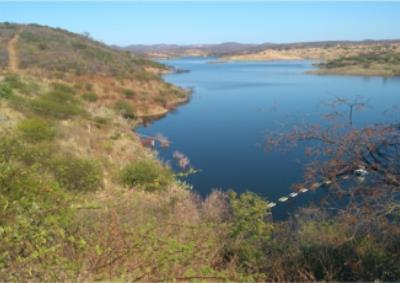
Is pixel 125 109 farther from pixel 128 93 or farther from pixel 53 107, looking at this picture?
pixel 53 107

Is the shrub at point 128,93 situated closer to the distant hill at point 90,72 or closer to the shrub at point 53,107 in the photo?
the distant hill at point 90,72

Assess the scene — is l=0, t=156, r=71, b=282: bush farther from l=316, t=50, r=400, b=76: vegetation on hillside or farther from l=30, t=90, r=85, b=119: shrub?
l=316, t=50, r=400, b=76: vegetation on hillside

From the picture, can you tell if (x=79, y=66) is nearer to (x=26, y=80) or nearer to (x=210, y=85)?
(x=26, y=80)

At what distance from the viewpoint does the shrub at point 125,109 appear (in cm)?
3232

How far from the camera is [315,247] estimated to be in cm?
714

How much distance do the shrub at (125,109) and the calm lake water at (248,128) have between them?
2033 millimetres

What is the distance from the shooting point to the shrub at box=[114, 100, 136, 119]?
32316 millimetres

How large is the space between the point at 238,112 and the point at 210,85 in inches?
822

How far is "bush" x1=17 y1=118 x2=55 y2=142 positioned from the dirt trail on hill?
20.5 meters

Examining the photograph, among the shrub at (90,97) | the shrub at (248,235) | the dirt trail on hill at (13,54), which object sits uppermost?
the dirt trail on hill at (13,54)

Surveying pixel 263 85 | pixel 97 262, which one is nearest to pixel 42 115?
pixel 97 262

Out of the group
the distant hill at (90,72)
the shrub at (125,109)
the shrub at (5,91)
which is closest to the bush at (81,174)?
the shrub at (5,91)

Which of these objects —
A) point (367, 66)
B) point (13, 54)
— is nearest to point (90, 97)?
point (13, 54)

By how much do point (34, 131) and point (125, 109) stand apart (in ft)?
52.3
